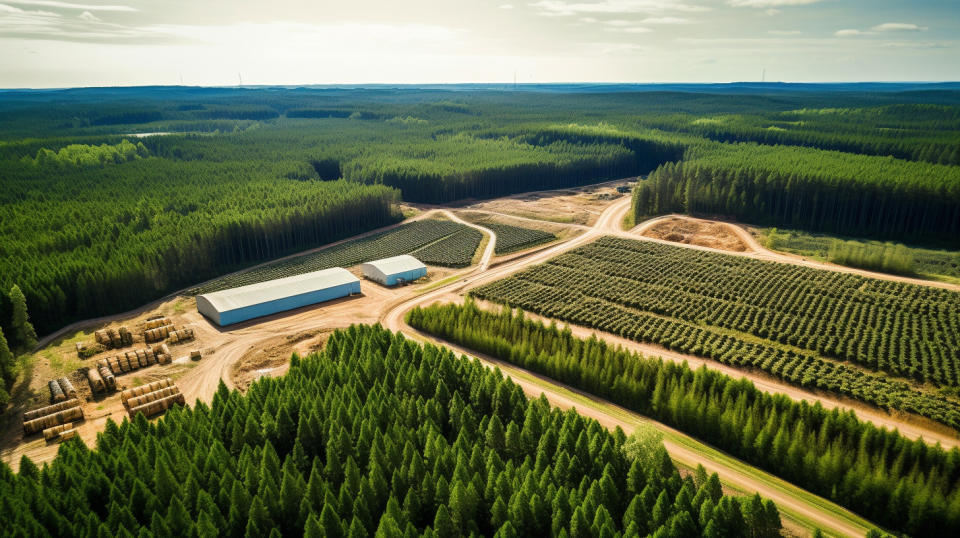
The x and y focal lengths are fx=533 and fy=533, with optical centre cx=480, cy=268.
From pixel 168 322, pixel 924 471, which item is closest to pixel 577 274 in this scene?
pixel 924 471

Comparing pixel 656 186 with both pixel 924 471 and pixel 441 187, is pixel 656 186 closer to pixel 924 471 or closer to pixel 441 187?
pixel 441 187

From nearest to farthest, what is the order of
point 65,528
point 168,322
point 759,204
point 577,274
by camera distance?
1. point 65,528
2. point 168,322
3. point 577,274
4. point 759,204

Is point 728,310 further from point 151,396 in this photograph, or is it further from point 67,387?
point 67,387

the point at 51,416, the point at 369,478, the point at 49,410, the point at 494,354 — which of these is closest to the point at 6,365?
the point at 49,410

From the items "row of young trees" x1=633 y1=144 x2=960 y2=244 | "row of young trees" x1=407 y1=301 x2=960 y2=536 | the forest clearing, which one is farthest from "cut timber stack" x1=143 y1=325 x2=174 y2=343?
"row of young trees" x1=633 y1=144 x2=960 y2=244

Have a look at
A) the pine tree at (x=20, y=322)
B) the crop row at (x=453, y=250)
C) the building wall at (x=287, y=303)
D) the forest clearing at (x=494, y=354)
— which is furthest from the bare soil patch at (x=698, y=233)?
the pine tree at (x=20, y=322)

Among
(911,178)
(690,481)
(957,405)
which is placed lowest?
(957,405)

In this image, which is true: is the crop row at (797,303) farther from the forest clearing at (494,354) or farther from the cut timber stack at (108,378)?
the cut timber stack at (108,378)

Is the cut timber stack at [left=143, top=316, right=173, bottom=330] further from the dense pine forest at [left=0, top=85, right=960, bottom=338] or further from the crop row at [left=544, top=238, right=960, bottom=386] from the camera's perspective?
the crop row at [left=544, top=238, right=960, bottom=386]
